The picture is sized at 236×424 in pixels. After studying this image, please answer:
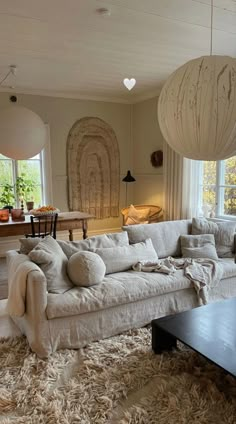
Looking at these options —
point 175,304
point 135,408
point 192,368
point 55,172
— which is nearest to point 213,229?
point 175,304

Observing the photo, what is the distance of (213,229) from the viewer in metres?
3.85

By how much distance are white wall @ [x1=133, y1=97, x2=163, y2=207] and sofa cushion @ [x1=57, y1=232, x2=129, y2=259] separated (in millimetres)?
2516

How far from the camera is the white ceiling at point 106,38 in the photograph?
8.64ft

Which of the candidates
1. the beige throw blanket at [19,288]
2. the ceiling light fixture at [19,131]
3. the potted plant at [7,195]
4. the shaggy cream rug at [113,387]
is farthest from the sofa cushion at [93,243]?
the potted plant at [7,195]

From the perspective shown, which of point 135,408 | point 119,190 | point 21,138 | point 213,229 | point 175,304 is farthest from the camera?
point 119,190

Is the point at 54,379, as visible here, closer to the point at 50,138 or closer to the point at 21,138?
the point at 21,138

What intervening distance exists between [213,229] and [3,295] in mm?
2531

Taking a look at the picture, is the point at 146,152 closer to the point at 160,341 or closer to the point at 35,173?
the point at 35,173

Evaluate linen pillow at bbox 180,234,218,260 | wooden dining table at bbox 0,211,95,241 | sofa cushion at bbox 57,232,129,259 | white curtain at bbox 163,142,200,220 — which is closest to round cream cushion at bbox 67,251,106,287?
sofa cushion at bbox 57,232,129,259

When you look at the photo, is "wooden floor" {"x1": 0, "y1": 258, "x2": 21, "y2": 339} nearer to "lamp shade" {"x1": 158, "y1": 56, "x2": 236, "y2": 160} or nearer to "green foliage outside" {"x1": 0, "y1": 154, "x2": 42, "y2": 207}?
"green foliage outside" {"x1": 0, "y1": 154, "x2": 42, "y2": 207}

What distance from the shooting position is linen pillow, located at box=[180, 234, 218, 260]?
351 cm

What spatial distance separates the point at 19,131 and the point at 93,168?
2.64m

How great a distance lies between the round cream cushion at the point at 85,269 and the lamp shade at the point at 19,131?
1.47 m

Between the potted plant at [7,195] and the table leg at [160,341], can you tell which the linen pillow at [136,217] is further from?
the table leg at [160,341]
